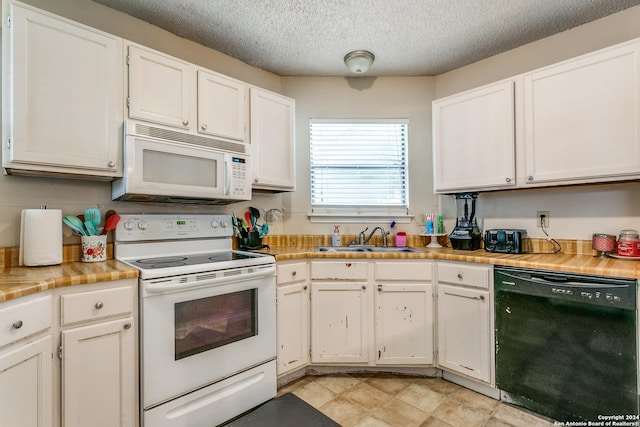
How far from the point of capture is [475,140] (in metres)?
2.31

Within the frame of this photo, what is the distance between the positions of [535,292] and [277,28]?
2.38 m

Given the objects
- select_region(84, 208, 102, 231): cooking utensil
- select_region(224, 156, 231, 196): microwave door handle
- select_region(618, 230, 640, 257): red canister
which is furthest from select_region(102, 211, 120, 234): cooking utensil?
select_region(618, 230, 640, 257): red canister

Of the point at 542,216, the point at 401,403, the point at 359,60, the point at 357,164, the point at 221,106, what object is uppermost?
the point at 359,60

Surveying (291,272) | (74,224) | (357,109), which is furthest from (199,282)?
(357,109)

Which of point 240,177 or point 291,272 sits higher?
point 240,177

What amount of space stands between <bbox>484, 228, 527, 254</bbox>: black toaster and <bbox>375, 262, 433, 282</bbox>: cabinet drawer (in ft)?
1.53

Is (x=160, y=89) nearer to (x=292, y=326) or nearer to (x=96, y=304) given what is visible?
(x=96, y=304)

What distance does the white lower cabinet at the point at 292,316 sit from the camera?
2.12m

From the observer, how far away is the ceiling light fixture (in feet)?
8.02

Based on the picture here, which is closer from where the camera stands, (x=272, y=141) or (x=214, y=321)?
(x=214, y=321)

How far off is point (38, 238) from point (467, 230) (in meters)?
2.71

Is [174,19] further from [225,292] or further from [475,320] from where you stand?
[475,320]

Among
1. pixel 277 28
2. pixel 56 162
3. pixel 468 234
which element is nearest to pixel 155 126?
pixel 56 162

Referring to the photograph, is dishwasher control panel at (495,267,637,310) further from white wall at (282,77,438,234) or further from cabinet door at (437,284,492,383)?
white wall at (282,77,438,234)
